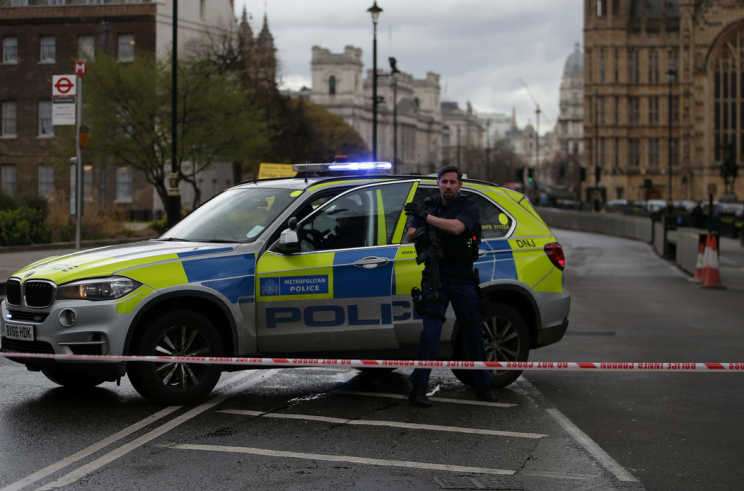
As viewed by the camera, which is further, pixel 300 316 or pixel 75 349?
pixel 300 316

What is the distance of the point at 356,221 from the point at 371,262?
16.9 inches

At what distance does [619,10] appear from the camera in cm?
10444

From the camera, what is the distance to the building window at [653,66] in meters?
105

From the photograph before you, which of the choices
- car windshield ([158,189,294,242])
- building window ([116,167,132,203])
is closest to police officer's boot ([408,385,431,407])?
car windshield ([158,189,294,242])

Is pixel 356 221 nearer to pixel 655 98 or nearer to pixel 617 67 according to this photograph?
pixel 617 67

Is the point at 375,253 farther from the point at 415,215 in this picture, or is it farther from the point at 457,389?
the point at 457,389

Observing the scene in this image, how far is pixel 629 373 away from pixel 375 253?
3430mm

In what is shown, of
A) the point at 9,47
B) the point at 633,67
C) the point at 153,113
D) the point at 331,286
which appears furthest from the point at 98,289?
the point at 633,67

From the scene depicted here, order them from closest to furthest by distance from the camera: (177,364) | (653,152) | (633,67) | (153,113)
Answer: (177,364) < (153,113) < (633,67) < (653,152)

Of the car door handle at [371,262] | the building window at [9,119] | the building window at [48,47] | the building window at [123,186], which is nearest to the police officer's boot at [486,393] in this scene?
the car door handle at [371,262]

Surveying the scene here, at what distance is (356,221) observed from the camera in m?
7.34

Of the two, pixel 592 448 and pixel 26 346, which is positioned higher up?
pixel 26 346

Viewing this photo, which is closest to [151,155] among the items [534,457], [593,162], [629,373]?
[629,373]

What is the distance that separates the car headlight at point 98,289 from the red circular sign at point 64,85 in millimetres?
9730
